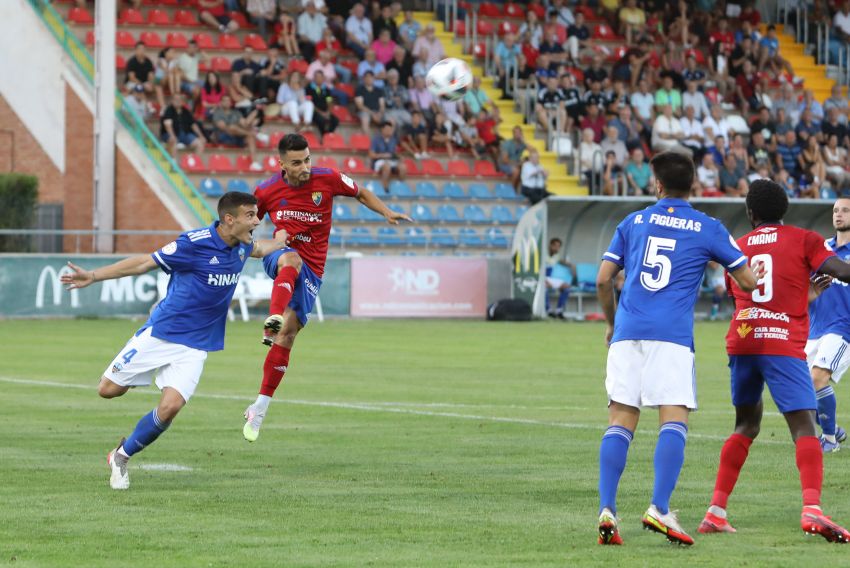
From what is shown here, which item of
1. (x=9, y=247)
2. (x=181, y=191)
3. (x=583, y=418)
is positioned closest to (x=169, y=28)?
(x=181, y=191)

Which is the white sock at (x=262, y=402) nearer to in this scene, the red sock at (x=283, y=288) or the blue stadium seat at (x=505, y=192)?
the red sock at (x=283, y=288)

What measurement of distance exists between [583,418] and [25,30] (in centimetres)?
2340

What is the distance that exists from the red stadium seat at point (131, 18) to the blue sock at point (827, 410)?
2678 centimetres

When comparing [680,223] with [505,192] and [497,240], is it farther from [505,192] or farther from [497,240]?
[505,192]

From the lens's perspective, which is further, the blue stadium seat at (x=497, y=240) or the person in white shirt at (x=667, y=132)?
the person in white shirt at (x=667, y=132)

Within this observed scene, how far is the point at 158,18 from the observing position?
119 ft

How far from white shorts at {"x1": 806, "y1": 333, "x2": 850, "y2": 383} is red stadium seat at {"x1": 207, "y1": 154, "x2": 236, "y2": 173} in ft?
73.9

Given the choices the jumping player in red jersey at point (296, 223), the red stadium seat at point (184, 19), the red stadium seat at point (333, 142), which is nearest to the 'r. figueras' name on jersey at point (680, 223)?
the jumping player in red jersey at point (296, 223)

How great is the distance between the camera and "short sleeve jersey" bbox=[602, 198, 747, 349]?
7.96 m

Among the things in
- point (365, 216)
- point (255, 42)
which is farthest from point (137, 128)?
point (365, 216)

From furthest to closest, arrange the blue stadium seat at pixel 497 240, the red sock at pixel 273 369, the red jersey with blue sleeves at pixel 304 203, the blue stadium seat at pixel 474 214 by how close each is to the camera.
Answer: the blue stadium seat at pixel 474 214 < the blue stadium seat at pixel 497 240 < the red jersey with blue sleeves at pixel 304 203 < the red sock at pixel 273 369

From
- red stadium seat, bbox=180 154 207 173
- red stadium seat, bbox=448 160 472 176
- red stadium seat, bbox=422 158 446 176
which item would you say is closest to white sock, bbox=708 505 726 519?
red stadium seat, bbox=180 154 207 173

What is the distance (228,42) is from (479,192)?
22.4 feet

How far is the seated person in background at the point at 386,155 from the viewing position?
34.4m
